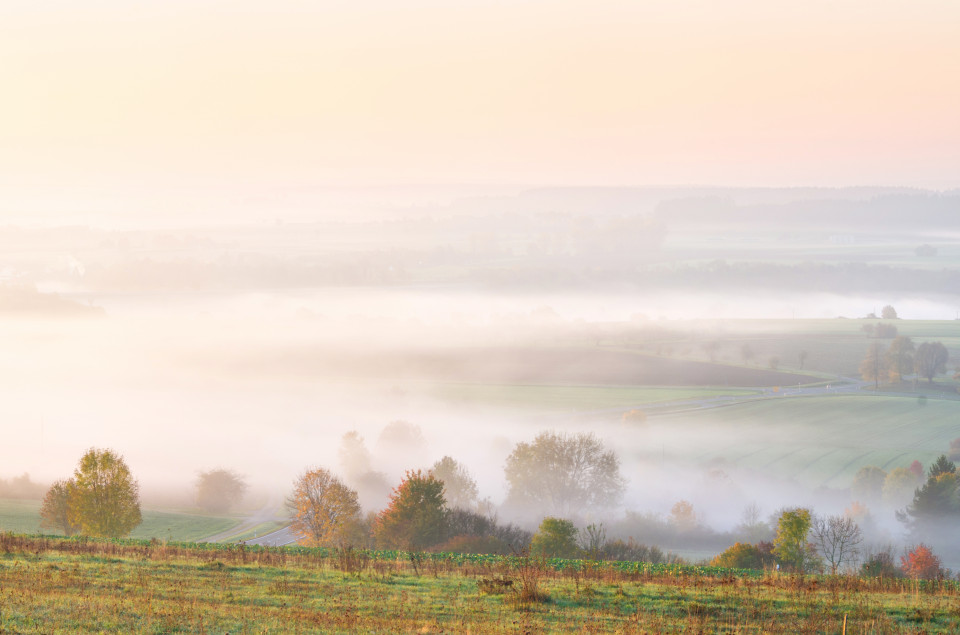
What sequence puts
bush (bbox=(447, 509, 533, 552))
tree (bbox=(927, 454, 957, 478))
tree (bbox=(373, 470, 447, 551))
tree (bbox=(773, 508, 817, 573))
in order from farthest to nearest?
tree (bbox=(927, 454, 957, 478)), tree (bbox=(773, 508, 817, 573)), bush (bbox=(447, 509, 533, 552)), tree (bbox=(373, 470, 447, 551))

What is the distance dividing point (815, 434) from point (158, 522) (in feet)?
301

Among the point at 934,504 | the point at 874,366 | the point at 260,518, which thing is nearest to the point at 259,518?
the point at 260,518

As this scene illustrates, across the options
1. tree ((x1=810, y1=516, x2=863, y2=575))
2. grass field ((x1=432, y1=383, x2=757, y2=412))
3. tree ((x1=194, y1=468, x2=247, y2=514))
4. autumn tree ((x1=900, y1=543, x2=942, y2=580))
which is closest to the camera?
tree ((x1=810, y1=516, x2=863, y2=575))

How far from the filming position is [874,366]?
154m

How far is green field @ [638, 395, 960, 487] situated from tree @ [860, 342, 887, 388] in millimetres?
17862

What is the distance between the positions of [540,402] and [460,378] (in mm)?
34735

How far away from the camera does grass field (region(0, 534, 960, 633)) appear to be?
613 inches

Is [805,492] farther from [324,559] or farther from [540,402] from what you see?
[324,559]

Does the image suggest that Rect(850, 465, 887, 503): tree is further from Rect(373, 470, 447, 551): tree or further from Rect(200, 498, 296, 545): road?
Rect(200, 498, 296, 545): road

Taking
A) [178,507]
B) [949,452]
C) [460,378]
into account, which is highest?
[460,378]

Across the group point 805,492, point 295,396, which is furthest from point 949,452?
point 295,396

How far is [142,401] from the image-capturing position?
19275 centimetres

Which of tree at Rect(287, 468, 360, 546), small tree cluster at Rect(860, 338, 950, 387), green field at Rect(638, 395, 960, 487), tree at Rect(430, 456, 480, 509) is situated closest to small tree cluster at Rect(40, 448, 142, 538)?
tree at Rect(287, 468, 360, 546)

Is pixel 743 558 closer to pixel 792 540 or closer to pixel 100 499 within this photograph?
pixel 792 540
